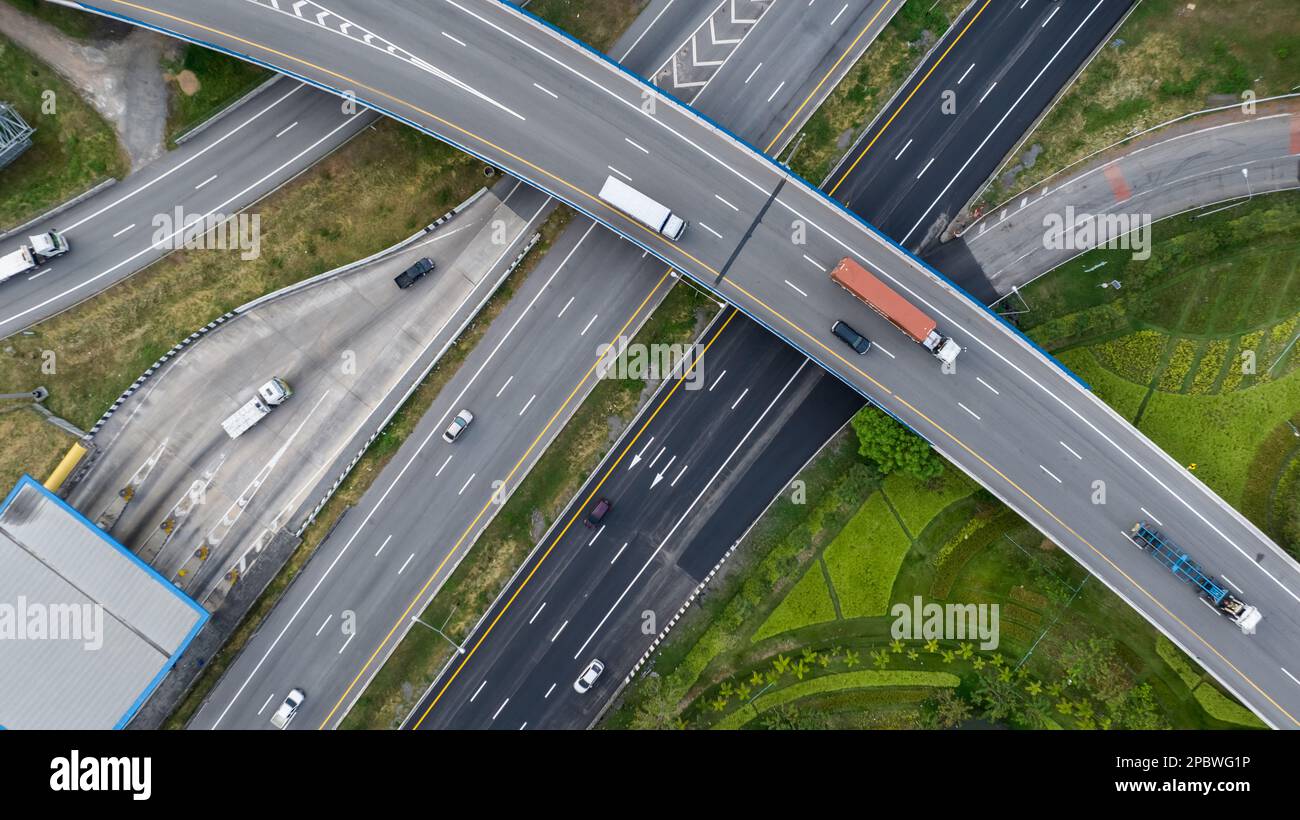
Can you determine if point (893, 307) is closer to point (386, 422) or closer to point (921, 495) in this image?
point (921, 495)

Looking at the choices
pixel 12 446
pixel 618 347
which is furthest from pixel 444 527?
pixel 12 446

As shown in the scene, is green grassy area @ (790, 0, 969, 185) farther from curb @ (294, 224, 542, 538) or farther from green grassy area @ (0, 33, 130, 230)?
green grassy area @ (0, 33, 130, 230)

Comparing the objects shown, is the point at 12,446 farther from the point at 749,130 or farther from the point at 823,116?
the point at 823,116

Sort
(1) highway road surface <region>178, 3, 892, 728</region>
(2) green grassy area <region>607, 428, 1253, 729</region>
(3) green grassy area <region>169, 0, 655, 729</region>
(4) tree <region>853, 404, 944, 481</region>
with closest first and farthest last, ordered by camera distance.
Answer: (4) tree <region>853, 404, 944, 481</region>, (2) green grassy area <region>607, 428, 1253, 729</region>, (1) highway road surface <region>178, 3, 892, 728</region>, (3) green grassy area <region>169, 0, 655, 729</region>

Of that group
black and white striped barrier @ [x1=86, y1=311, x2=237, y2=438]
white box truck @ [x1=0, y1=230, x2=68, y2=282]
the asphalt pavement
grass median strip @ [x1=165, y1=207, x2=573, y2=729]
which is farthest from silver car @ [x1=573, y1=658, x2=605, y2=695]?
white box truck @ [x1=0, y1=230, x2=68, y2=282]

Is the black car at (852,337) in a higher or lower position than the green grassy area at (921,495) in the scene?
higher

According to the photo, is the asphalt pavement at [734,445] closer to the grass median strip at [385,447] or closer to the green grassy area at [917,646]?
the green grassy area at [917,646]

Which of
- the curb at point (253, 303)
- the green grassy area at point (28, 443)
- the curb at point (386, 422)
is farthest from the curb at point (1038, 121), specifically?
the green grassy area at point (28, 443)
